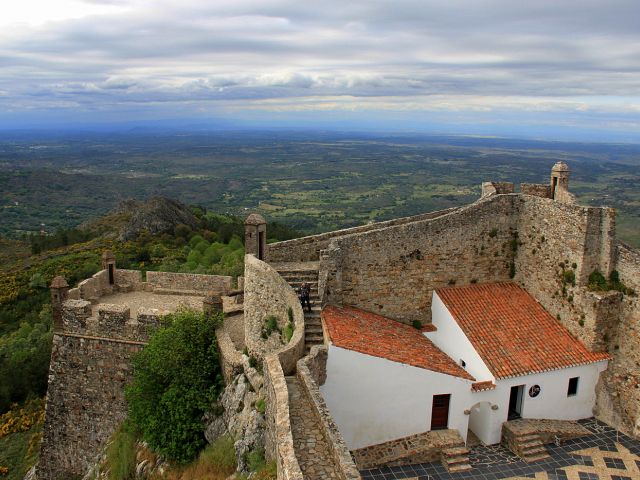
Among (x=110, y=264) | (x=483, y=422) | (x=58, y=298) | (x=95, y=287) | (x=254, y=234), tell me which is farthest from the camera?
(x=110, y=264)

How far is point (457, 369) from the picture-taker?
48.4 ft

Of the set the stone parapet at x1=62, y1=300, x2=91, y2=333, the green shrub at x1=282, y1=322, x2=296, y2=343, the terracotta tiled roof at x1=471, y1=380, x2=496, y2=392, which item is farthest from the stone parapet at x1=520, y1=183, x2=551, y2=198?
the stone parapet at x1=62, y1=300, x2=91, y2=333

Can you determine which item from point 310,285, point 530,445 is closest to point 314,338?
point 310,285

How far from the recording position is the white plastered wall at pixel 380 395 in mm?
13602

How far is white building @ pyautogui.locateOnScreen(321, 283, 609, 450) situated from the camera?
13.7 meters

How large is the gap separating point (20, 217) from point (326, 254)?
106 meters

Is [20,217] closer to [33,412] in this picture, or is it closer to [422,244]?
[33,412]

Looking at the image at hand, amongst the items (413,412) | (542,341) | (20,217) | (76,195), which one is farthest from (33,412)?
(76,195)

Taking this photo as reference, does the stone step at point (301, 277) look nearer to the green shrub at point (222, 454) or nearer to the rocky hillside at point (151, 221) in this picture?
the green shrub at point (222, 454)

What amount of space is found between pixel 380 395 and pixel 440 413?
1.91 metres

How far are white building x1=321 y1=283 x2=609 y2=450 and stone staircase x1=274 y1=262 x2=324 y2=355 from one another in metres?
0.43

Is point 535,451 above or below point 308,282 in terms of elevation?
below

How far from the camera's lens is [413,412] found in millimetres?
14070

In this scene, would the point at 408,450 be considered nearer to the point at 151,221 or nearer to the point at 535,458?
the point at 535,458
